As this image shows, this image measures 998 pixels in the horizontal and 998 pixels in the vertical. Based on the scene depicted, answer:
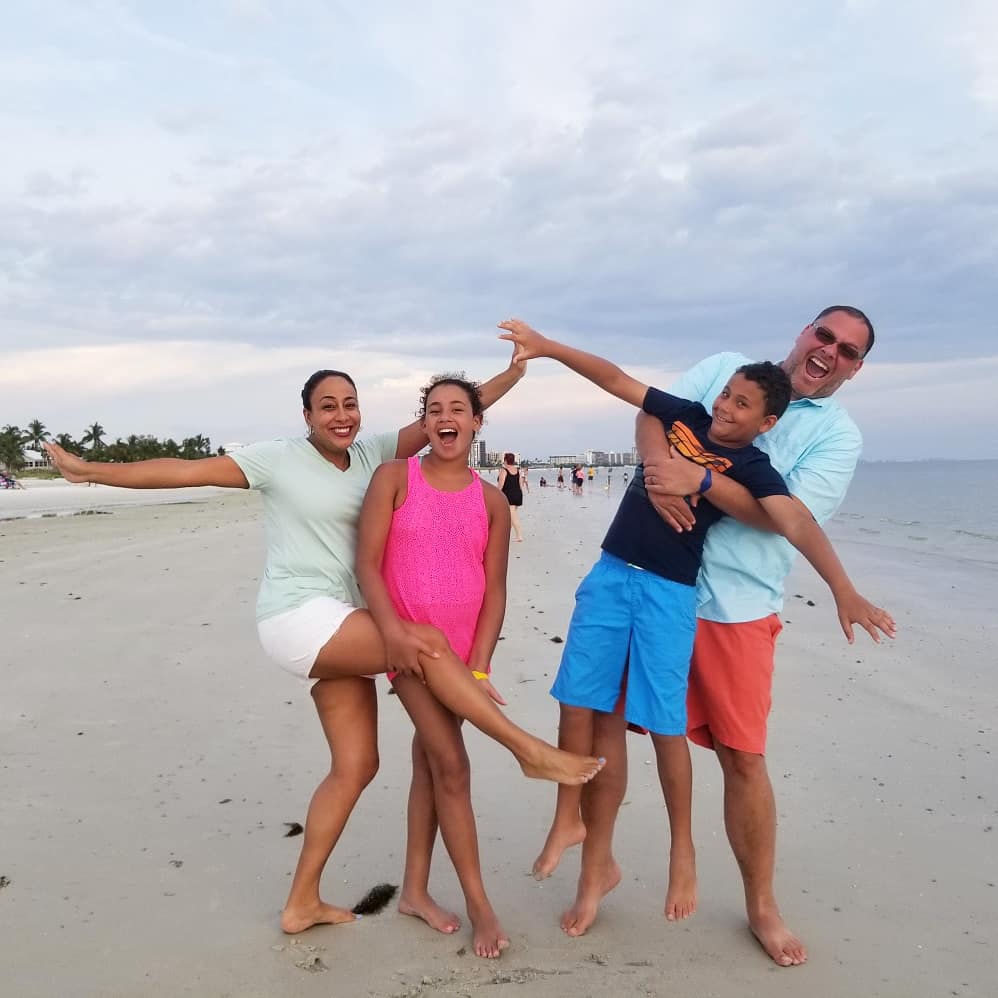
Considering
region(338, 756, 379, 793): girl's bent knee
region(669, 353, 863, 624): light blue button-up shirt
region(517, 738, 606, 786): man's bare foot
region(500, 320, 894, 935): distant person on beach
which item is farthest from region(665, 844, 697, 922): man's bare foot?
region(338, 756, 379, 793): girl's bent knee

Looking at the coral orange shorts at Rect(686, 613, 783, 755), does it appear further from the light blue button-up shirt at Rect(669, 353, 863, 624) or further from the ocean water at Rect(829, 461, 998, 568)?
the ocean water at Rect(829, 461, 998, 568)

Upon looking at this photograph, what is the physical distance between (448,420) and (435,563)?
547mm

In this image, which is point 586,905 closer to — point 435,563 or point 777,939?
point 777,939

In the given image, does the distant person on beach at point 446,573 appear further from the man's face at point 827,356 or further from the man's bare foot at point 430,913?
the man's face at point 827,356

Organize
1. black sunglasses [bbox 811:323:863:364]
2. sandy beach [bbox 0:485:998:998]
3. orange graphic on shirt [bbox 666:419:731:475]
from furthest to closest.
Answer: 1. black sunglasses [bbox 811:323:863:364]
2. orange graphic on shirt [bbox 666:419:731:475]
3. sandy beach [bbox 0:485:998:998]

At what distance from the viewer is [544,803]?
14.7 ft

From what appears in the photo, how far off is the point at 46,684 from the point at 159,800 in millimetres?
2257

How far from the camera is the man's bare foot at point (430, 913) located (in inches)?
130

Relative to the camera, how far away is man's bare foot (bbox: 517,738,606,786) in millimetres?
3102

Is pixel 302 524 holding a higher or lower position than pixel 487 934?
higher

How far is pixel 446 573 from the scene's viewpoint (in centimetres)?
324

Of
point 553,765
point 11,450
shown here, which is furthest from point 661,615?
point 11,450

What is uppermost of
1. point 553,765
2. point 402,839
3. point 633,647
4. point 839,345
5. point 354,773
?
point 839,345

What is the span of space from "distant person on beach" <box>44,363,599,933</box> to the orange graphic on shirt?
1.17 meters
